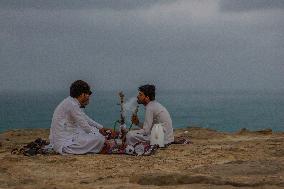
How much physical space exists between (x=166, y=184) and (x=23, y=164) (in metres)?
3.34

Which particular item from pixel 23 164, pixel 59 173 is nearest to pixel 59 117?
pixel 23 164

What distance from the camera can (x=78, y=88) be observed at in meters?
11.4

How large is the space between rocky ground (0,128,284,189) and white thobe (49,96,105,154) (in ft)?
0.89

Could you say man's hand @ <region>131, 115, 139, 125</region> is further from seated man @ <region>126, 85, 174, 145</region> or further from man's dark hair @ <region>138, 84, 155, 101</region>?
man's dark hair @ <region>138, 84, 155, 101</region>

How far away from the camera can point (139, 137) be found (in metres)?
12.1

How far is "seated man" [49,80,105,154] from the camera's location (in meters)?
11.3

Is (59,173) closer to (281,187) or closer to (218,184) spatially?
(218,184)

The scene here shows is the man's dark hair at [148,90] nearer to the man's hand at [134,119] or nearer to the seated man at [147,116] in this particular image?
the seated man at [147,116]

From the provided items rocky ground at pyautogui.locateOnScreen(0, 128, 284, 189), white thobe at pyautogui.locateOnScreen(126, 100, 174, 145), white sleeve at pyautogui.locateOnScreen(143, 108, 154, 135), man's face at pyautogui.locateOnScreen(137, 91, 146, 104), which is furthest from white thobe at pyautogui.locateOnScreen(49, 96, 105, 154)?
man's face at pyautogui.locateOnScreen(137, 91, 146, 104)

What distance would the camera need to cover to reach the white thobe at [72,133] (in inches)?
Answer: 445

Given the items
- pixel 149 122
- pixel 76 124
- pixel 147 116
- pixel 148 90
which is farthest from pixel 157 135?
pixel 76 124

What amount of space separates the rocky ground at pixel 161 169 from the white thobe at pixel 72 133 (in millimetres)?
273

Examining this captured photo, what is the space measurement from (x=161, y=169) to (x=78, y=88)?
8.87 feet

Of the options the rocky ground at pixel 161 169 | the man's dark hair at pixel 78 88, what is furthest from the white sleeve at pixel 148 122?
the man's dark hair at pixel 78 88
